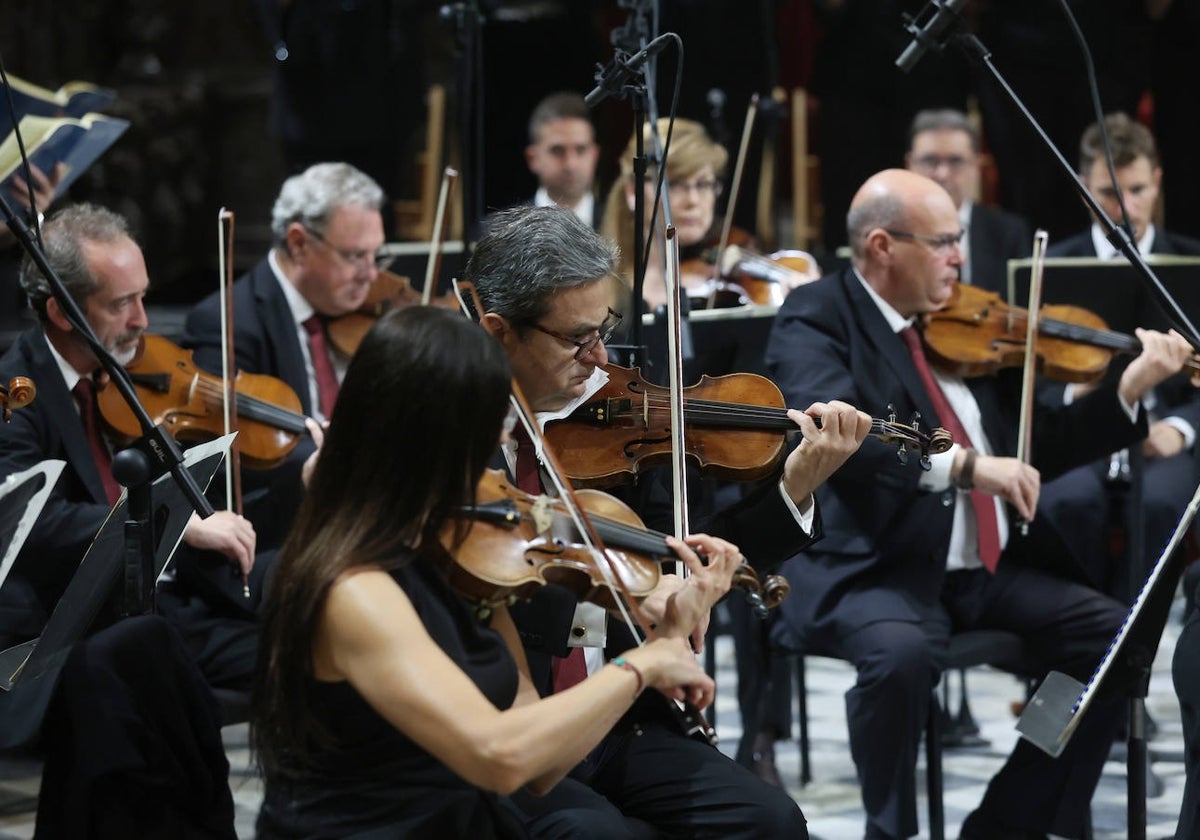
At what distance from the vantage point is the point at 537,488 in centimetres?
247

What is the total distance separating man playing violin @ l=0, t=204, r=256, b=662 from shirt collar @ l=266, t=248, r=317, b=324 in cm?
72

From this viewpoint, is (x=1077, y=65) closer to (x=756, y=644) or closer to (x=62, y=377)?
(x=756, y=644)

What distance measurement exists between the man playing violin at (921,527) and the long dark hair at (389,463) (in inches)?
56.9

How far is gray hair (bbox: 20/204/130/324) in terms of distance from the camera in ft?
9.97

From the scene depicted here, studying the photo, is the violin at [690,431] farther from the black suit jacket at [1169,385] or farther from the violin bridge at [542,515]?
the black suit jacket at [1169,385]

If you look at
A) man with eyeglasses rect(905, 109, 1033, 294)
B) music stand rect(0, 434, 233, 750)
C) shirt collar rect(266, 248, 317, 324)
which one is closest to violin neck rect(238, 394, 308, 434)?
shirt collar rect(266, 248, 317, 324)

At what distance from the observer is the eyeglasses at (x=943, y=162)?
5.18 metres

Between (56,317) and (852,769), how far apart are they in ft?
7.35

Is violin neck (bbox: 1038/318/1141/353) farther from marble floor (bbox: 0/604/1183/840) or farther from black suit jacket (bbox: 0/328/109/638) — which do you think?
black suit jacket (bbox: 0/328/109/638)

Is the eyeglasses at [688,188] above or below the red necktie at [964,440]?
above

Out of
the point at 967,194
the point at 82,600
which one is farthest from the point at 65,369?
the point at 967,194

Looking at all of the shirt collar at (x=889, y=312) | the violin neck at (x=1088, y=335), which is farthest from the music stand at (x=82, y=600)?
the violin neck at (x=1088, y=335)

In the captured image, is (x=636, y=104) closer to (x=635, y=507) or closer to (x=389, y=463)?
(x=635, y=507)

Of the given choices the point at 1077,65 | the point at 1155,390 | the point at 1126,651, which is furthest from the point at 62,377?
the point at 1077,65
